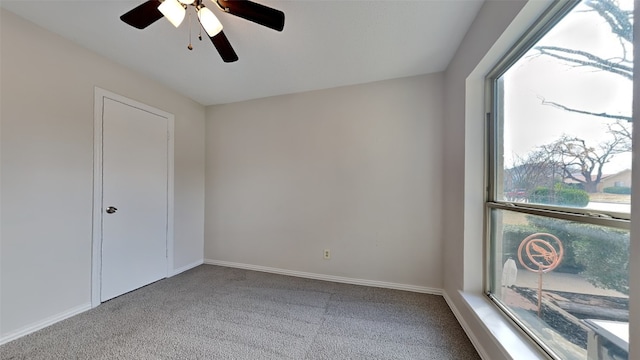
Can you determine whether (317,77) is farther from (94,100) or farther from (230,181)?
(94,100)

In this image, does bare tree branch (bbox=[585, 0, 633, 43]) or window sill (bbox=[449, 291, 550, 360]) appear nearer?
bare tree branch (bbox=[585, 0, 633, 43])

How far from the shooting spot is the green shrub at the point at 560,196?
1016mm

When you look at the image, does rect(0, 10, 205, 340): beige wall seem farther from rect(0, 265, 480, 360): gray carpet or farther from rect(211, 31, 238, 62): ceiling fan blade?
rect(211, 31, 238, 62): ceiling fan blade

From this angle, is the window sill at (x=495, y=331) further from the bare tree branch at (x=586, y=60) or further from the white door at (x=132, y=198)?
the white door at (x=132, y=198)

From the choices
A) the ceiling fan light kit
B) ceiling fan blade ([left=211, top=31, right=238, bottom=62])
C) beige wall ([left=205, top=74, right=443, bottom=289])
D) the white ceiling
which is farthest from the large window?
the ceiling fan light kit

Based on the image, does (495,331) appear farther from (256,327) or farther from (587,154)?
(256,327)

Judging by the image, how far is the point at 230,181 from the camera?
10.7 feet

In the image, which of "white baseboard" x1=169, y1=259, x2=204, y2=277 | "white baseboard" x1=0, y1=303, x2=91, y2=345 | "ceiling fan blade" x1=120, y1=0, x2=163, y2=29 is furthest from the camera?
"white baseboard" x1=169, y1=259, x2=204, y2=277

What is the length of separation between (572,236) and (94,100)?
3574 millimetres

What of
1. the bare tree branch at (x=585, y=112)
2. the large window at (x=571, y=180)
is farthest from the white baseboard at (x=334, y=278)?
the bare tree branch at (x=585, y=112)

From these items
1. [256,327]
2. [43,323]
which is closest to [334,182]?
[256,327]

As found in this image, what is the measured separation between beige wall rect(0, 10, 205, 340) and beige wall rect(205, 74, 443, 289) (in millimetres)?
1389

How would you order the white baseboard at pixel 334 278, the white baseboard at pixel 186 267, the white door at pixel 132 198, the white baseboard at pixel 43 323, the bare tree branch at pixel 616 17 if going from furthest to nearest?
1. the white baseboard at pixel 186 267
2. the white baseboard at pixel 334 278
3. the white door at pixel 132 198
4. the white baseboard at pixel 43 323
5. the bare tree branch at pixel 616 17

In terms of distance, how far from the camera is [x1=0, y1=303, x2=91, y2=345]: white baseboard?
1.63m
